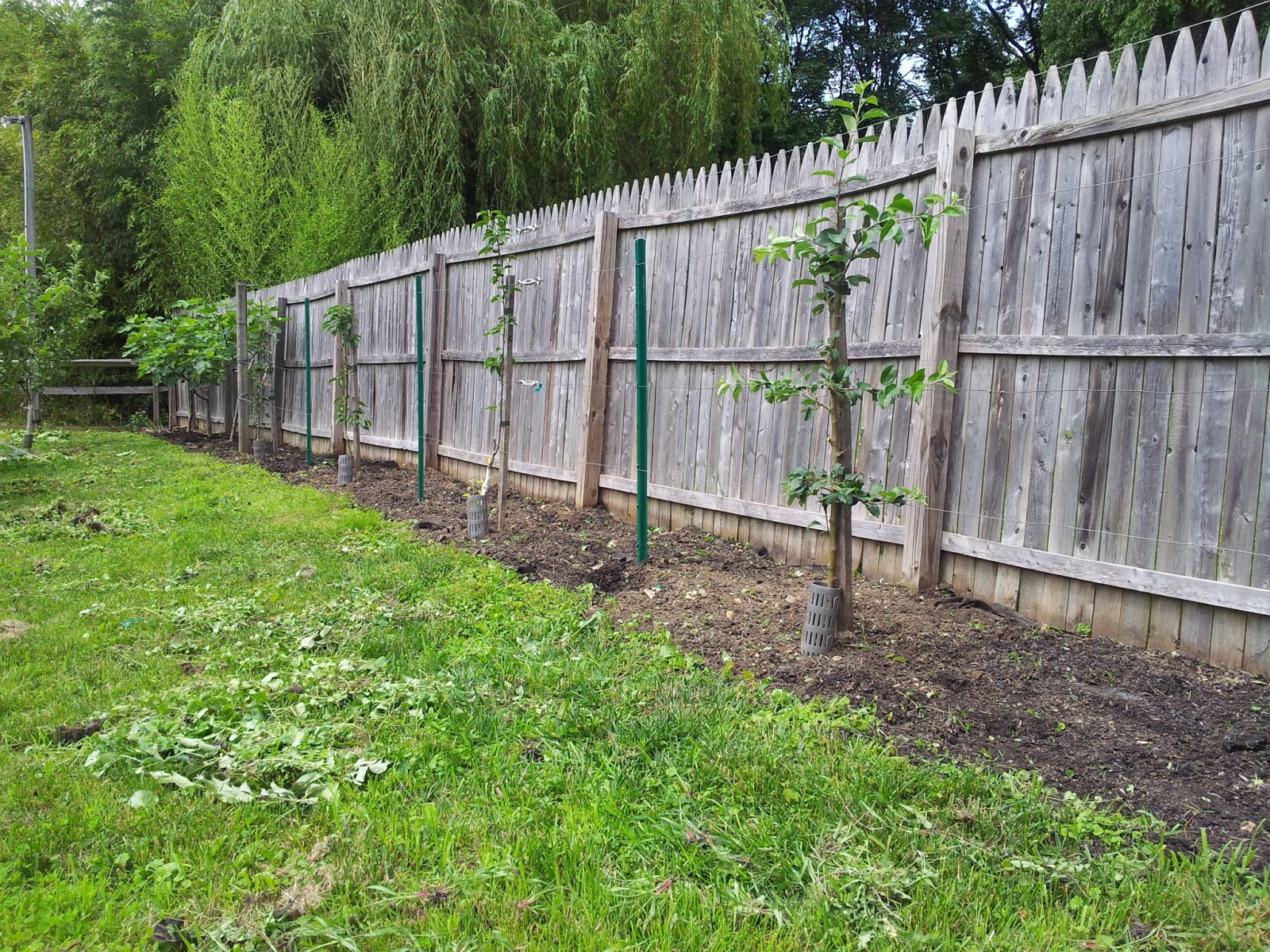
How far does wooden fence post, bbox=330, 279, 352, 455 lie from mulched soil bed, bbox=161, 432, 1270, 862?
6.32 meters

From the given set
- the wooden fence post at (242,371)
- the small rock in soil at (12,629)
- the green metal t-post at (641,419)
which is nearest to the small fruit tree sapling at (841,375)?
the green metal t-post at (641,419)

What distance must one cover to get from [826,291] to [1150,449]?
135cm

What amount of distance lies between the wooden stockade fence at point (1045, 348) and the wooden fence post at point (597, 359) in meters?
0.36

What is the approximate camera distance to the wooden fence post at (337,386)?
1037 centimetres

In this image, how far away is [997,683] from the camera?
3.12 m

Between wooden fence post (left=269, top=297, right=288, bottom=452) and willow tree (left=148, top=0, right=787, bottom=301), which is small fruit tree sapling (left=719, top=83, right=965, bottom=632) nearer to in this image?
willow tree (left=148, top=0, right=787, bottom=301)

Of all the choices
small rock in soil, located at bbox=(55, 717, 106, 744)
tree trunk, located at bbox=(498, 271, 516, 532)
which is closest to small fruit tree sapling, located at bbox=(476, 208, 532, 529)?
tree trunk, located at bbox=(498, 271, 516, 532)

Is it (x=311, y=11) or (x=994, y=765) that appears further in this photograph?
(x=311, y=11)

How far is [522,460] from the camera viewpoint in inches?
292

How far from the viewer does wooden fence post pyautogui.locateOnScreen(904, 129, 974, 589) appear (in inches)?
156

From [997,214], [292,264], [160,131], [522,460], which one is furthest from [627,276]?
[160,131]

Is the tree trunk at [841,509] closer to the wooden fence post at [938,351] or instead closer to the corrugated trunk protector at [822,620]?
the corrugated trunk protector at [822,620]

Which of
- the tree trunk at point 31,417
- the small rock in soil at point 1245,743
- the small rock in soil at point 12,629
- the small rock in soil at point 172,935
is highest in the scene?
the tree trunk at point 31,417

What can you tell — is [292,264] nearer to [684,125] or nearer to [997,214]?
[684,125]
